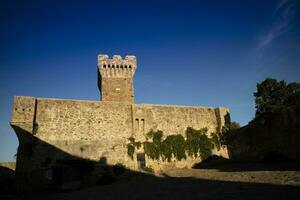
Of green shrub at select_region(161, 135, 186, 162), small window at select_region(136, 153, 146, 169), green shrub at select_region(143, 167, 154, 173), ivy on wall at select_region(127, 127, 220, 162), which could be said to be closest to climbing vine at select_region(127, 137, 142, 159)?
ivy on wall at select_region(127, 127, 220, 162)

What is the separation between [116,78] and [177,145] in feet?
37.3

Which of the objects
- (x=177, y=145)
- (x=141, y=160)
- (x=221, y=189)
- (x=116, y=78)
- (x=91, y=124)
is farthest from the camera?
(x=116, y=78)

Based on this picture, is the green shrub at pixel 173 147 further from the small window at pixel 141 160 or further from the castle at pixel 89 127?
the small window at pixel 141 160

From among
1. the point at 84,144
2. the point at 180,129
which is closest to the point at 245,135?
the point at 180,129

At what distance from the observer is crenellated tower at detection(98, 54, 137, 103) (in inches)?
1051

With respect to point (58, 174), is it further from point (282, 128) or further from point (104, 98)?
point (282, 128)

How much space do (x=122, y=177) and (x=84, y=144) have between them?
3983 mm

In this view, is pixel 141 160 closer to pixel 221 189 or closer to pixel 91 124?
pixel 91 124

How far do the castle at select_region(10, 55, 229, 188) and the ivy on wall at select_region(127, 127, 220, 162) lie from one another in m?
0.44

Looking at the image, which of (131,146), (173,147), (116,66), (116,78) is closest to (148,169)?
(131,146)

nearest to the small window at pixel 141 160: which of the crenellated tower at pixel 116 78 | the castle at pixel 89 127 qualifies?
the castle at pixel 89 127

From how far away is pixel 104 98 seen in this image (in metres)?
26.3

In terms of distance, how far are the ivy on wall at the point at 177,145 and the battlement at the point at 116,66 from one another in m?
10.2

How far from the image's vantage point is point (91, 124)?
61.2 ft
